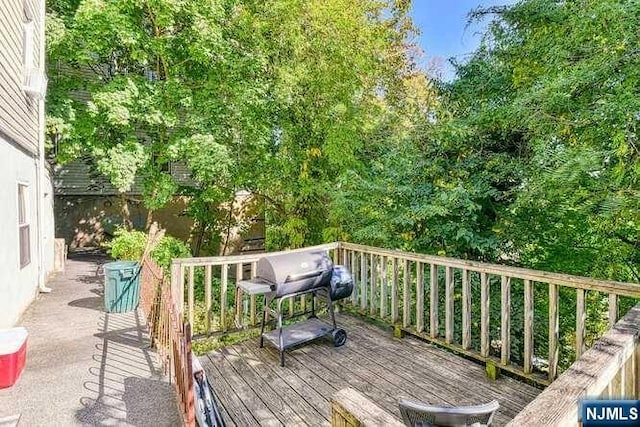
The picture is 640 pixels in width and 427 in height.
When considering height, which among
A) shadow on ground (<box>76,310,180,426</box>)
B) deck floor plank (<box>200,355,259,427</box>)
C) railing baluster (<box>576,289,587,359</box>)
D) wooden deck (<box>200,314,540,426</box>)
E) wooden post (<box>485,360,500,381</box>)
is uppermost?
railing baluster (<box>576,289,587,359</box>)

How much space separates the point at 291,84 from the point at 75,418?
6558 millimetres

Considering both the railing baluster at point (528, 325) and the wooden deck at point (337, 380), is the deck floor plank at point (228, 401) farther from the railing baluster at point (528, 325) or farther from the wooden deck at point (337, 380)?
the railing baluster at point (528, 325)

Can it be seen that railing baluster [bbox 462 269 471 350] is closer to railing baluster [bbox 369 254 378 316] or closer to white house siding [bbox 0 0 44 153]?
railing baluster [bbox 369 254 378 316]

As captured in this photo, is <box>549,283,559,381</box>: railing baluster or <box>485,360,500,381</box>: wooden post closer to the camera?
<box>549,283,559,381</box>: railing baluster

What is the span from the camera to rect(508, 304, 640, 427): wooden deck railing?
1.19 meters

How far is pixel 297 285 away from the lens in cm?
408

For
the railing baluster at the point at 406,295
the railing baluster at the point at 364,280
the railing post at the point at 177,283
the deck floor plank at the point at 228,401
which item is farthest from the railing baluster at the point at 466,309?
the railing post at the point at 177,283

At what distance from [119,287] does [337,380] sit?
4.08 metres

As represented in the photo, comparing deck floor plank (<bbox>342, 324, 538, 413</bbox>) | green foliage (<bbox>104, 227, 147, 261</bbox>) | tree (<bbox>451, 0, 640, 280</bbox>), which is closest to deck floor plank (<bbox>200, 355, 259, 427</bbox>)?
deck floor plank (<bbox>342, 324, 538, 413</bbox>)

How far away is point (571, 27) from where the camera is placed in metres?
4.26

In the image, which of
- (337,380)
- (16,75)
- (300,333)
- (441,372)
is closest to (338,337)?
(300,333)

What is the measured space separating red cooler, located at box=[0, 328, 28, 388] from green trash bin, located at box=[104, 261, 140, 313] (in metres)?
2.58

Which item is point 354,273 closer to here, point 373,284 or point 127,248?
point 373,284

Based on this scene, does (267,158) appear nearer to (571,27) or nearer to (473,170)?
(473,170)
